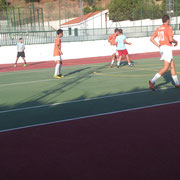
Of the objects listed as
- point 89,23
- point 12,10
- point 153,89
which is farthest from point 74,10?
point 153,89

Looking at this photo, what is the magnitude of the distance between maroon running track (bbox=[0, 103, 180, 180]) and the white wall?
1906 cm

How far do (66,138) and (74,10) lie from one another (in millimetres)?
37407

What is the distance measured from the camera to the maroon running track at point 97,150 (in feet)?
12.2

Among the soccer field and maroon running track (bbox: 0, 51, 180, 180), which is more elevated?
the soccer field

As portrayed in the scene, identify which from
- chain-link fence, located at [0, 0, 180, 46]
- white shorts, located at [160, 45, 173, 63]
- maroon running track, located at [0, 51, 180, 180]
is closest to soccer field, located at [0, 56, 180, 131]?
maroon running track, located at [0, 51, 180, 180]

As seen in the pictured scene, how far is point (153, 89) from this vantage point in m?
8.80

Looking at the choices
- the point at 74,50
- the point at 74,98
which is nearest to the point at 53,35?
the point at 74,50

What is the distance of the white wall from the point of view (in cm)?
2381

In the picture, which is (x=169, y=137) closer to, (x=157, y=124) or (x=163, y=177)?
(x=157, y=124)

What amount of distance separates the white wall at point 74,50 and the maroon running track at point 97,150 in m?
19.1

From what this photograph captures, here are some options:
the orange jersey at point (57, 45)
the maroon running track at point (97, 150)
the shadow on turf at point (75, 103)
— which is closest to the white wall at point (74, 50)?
the orange jersey at point (57, 45)

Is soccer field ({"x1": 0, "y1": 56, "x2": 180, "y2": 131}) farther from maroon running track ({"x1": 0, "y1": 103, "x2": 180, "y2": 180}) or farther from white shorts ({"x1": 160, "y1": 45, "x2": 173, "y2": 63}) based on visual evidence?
white shorts ({"x1": 160, "y1": 45, "x2": 173, "y2": 63})

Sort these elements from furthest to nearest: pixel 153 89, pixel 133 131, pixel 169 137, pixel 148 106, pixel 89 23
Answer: pixel 89 23, pixel 153 89, pixel 148 106, pixel 133 131, pixel 169 137

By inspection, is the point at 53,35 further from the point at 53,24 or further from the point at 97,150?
the point at 97,150
